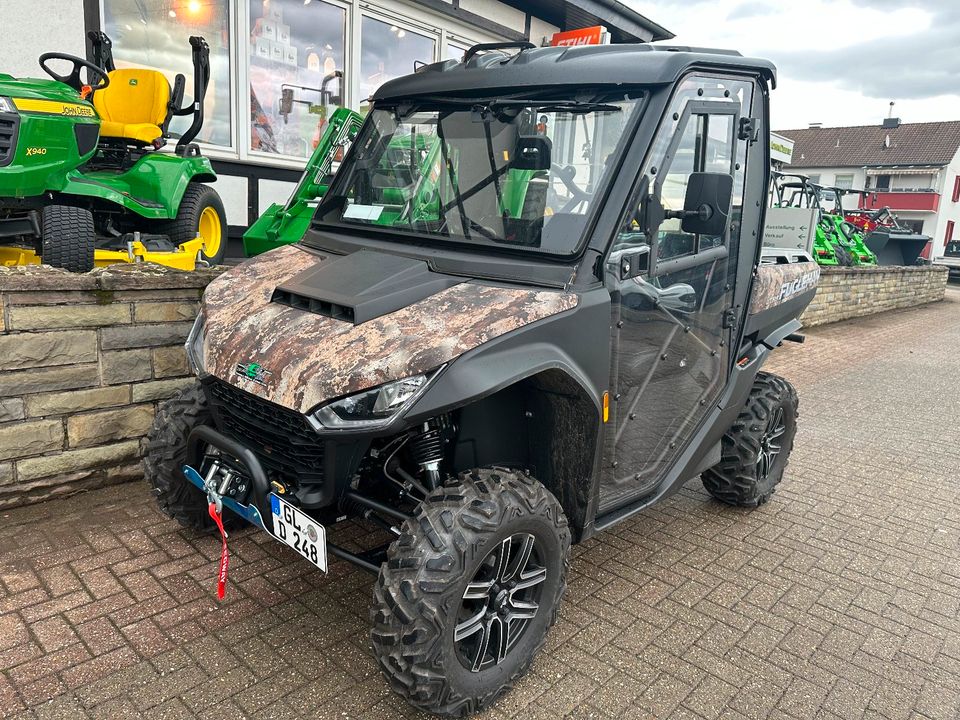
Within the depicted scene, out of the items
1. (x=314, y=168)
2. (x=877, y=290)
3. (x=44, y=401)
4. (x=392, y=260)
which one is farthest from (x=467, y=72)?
(x=877, y=290)

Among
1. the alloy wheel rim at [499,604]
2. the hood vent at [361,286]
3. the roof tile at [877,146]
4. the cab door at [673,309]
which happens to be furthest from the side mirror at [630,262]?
the roof tile at [877,146]

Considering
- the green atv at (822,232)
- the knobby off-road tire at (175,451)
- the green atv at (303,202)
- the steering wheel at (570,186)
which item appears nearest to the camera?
the steering wheel at (570,186)

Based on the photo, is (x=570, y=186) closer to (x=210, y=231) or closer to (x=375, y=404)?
(x=375, y=404)

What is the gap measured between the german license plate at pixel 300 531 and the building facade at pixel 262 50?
6158 mm

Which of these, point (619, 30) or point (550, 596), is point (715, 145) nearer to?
point (550, 596)

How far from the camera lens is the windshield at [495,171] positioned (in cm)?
283

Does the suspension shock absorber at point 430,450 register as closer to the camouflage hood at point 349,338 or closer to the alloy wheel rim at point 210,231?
the camouflage hood at point 349,338

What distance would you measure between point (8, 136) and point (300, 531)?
3526 mm

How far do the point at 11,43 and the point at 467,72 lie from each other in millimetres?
5433

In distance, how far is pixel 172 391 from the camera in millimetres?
4273

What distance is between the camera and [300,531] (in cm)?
248

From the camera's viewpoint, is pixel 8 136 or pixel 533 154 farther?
pixel 8 136

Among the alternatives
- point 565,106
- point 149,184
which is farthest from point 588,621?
point 149,184

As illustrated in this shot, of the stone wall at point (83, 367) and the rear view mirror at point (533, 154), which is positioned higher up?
the rear view mirror at point (533, 154)
